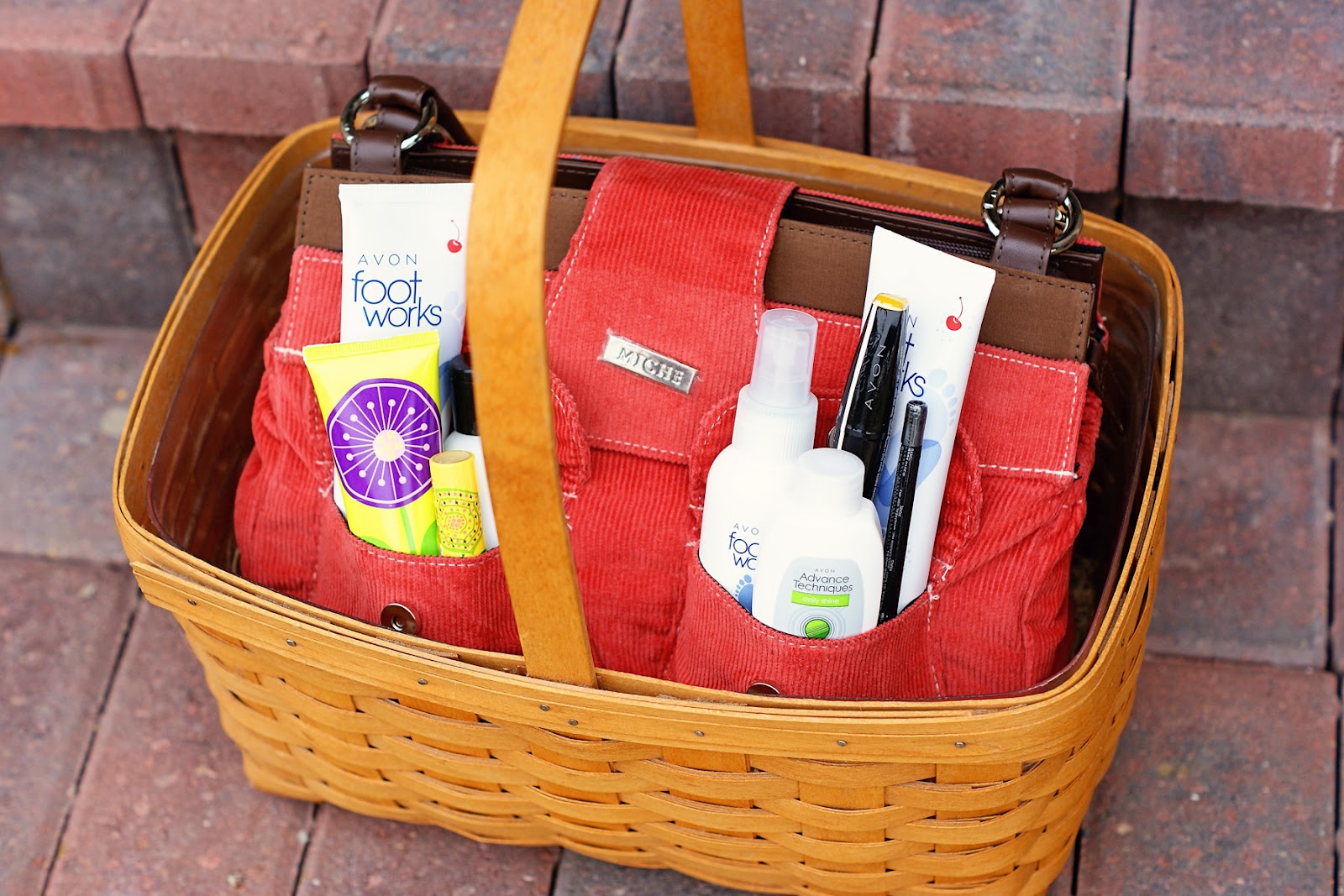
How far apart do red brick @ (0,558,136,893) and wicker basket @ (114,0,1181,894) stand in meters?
0.14

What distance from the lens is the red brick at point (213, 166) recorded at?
94cm

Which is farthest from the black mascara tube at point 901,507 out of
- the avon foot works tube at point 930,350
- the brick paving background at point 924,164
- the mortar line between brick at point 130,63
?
the mortar line between brick at point 130,63

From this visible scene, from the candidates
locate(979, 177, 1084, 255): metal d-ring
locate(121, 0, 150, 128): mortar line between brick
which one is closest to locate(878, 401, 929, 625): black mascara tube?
locate(979, 177, 1084, 255): metal d-ring

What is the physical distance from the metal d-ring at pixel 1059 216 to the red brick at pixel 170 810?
0.52 meters

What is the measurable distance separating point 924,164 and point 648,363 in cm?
29

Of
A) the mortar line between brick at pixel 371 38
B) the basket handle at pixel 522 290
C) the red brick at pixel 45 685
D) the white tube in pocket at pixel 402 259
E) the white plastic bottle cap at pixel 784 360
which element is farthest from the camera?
the mortar line between brick at pixel 371 38

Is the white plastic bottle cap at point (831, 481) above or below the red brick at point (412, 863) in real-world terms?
above

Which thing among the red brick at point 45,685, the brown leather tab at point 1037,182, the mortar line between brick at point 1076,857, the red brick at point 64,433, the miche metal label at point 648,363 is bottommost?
the mortar line between brick at point 1076,857

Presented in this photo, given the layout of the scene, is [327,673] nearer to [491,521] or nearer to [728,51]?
[491,521]

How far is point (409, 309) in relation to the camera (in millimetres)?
669

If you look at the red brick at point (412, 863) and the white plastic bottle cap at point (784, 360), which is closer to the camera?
the white plastic bottle cap at point (784, 360)

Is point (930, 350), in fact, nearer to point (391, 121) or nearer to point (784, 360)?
point (784, 360)

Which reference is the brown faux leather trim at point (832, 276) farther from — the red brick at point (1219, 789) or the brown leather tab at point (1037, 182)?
the red brick at point (1219, 789)

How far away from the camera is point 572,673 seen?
568 millimetres
